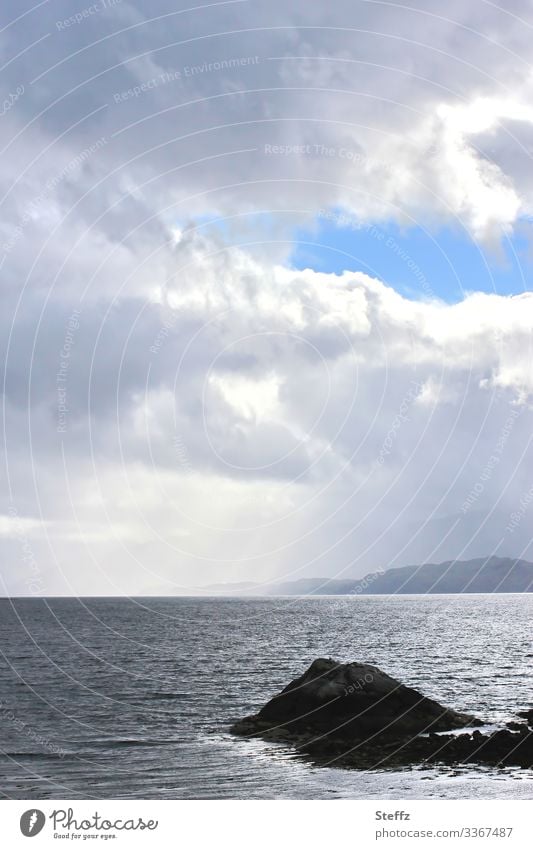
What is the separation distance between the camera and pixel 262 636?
142500 mm

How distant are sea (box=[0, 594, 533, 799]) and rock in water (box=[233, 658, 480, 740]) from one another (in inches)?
130

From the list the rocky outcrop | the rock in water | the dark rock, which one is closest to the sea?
the dark rock

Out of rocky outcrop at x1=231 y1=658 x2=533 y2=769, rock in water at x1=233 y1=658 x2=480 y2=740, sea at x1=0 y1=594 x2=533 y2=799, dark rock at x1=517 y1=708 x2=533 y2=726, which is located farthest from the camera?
dark rock at x1=517 y1=708 x2=533 y2=726

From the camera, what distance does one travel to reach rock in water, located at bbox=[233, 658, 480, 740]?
42062mm

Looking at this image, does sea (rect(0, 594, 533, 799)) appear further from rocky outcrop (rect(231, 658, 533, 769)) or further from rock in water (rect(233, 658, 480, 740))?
rock in water (rect(233, 658, 480, 740))

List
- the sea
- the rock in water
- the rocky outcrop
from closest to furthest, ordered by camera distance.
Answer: the sea → the rocky outcrop → the rock in water

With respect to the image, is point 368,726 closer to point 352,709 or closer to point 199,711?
point 352,709

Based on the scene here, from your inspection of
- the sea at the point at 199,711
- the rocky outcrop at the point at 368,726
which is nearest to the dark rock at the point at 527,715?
the sea at the point at 199,711

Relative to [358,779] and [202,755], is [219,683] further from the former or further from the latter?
[358,779]

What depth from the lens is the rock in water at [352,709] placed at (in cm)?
4206

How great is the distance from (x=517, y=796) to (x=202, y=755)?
55.7ft

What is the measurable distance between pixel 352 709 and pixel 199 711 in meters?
16.6

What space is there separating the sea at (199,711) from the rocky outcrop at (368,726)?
195 centimetres

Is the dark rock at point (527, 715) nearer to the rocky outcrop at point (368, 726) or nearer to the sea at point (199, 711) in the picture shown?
the sea at point (199, 711)
